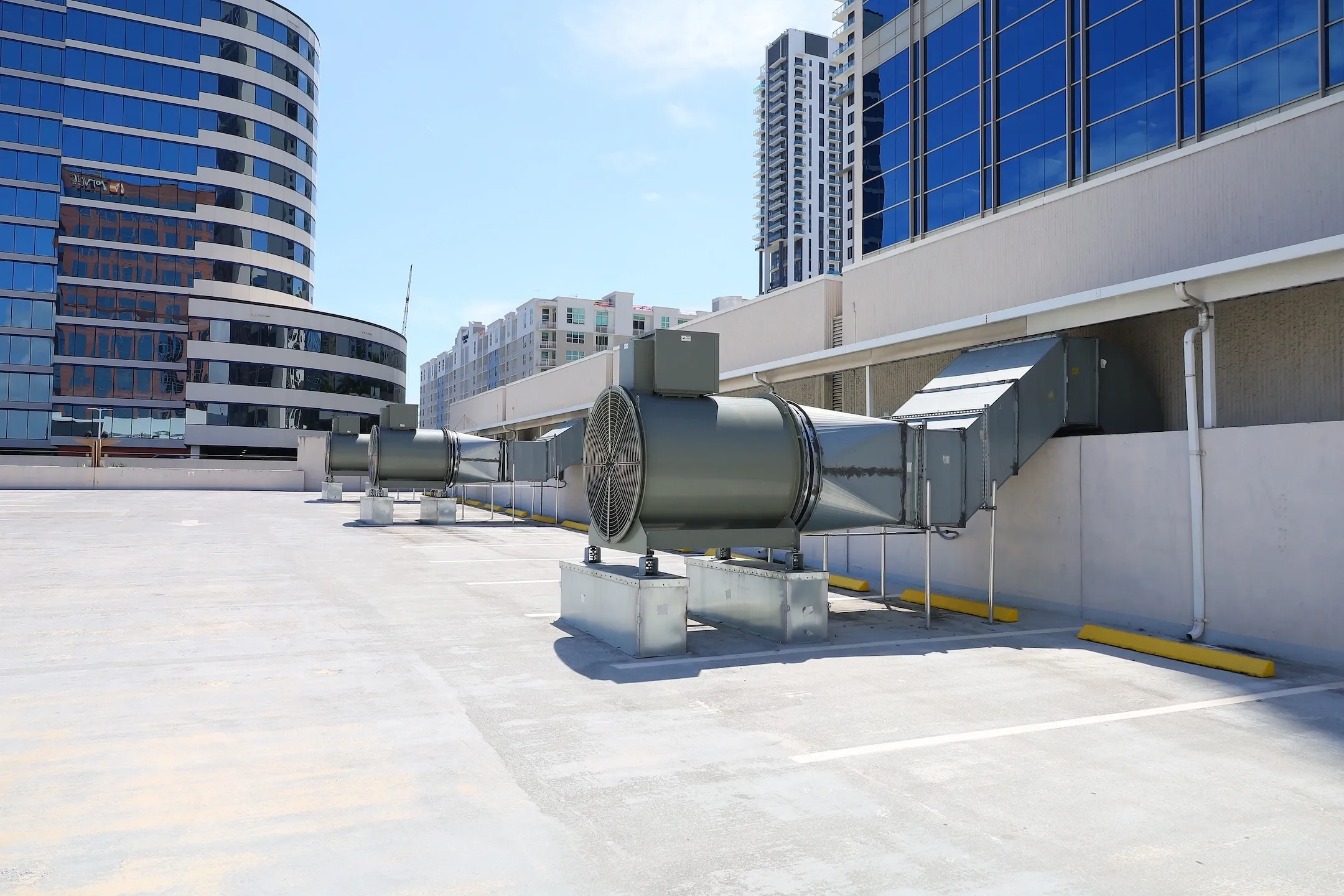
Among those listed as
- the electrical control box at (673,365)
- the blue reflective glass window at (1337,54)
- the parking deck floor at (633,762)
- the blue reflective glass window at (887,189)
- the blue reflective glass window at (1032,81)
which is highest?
the blue reflective glass window at (1032,81)

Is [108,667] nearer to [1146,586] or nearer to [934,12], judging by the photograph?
[1146,586]

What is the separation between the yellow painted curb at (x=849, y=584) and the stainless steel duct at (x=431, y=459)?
61.5ft

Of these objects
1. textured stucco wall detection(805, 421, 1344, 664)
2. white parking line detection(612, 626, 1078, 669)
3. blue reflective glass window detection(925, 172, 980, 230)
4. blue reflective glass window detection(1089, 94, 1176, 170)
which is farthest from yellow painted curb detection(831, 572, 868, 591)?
blue reflective glass window detection(925, 172, 980, 230)

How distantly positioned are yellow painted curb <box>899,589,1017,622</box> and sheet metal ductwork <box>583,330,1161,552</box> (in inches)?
54.0

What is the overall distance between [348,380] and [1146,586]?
76875 mm

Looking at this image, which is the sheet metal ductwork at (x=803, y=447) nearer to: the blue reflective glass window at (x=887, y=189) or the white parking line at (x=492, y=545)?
the white parking line at (x=492, y=545)

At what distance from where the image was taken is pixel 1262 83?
28734 millimetres

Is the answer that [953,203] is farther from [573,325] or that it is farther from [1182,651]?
[573,325]

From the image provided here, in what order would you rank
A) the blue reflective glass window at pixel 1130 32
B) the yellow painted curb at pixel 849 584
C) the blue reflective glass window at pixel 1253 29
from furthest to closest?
the blue reflective glass window at pixel 1130 32
the blue reflective glass window at pixel 1253 29
the yellow painted curb at pixel 849 584

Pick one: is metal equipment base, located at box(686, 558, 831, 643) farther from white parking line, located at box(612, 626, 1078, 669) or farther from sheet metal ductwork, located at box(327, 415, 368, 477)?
sheet metal ductwork, located at box(327, 415, 368, 477)

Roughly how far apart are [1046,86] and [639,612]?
125 ft

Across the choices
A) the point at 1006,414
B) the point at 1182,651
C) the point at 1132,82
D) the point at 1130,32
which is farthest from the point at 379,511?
the point at 1130,32

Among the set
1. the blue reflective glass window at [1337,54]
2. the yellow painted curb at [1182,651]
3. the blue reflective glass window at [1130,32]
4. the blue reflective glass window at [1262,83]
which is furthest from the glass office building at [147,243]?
the yellow painted curb at [1182,651]

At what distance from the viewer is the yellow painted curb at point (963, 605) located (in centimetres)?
1215
